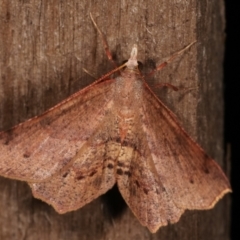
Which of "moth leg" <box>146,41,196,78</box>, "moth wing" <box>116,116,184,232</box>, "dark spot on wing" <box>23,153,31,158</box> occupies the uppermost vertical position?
"moth leg" <box>146,41,196,78</box>

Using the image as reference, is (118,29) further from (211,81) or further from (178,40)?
(211,81)

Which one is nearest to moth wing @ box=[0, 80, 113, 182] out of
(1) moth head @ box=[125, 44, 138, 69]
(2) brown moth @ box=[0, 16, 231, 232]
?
(2) brown moth @ box=[0, 16, 231, 232]

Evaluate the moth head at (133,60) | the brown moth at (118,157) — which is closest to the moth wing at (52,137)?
the brown moth at (118,157)

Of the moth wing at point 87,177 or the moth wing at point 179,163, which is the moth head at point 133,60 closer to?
the moth wing at point 179,163

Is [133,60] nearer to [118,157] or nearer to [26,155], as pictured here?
[118,157]

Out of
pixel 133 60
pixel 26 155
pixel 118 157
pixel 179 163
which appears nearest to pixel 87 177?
pixel 118 157

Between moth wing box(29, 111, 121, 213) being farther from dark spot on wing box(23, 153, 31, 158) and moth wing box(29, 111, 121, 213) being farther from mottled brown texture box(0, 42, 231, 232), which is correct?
dark spot on wing box(23, 153, 31, 158)
